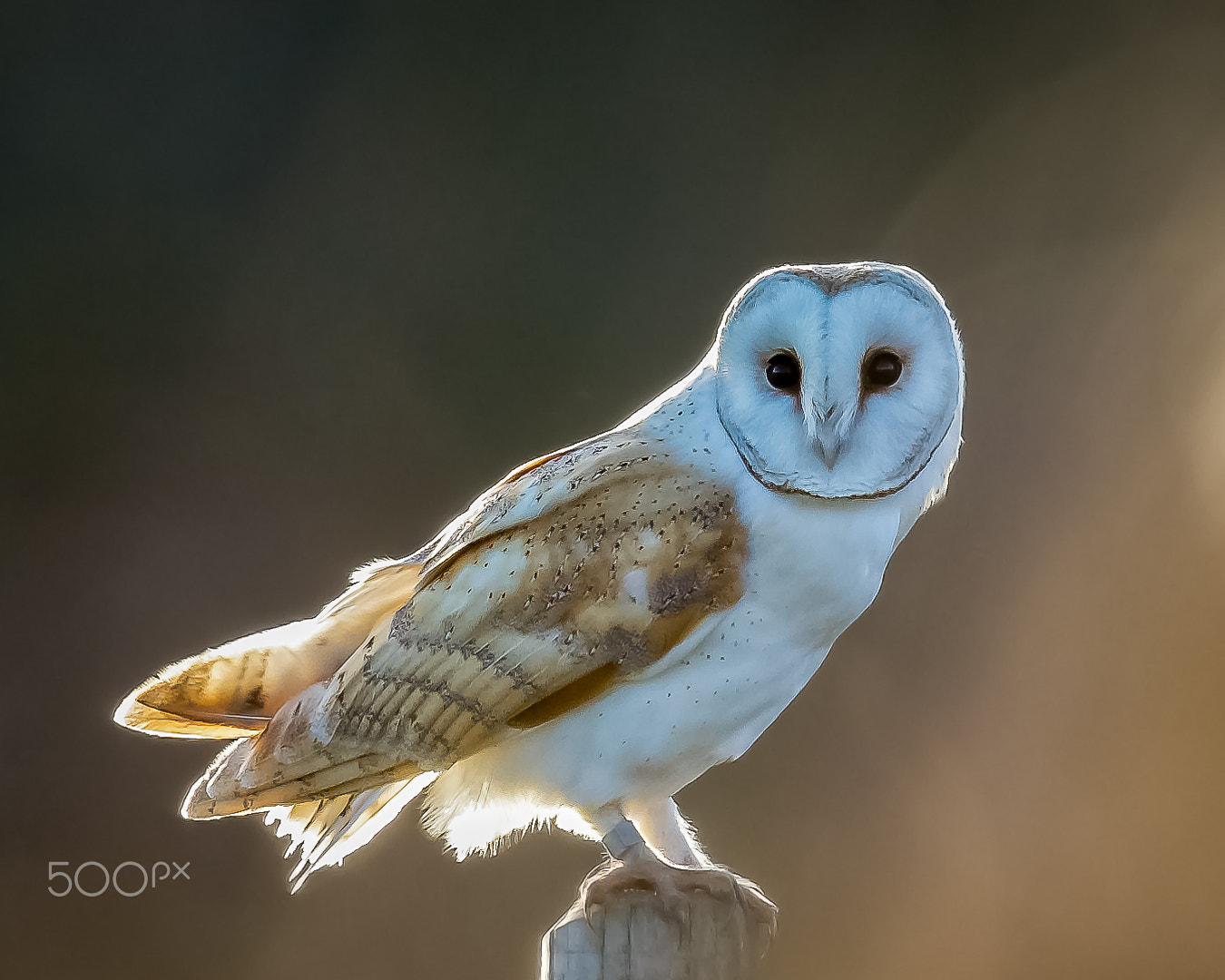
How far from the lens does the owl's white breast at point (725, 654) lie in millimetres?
944

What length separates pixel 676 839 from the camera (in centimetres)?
115

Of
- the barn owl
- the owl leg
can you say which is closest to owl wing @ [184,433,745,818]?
the barn owl

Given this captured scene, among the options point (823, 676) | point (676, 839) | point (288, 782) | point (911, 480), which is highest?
point (911, 480)

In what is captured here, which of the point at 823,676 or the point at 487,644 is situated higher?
the point at 487,644

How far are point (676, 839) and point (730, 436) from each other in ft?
1.42

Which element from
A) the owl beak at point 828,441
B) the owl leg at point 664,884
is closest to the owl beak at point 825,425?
the owl beak at point 828,441

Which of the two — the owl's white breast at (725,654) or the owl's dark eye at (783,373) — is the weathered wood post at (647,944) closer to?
the owl's white breast at (725,654)

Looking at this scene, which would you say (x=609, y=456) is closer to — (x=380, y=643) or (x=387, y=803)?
(x=380, y=643)

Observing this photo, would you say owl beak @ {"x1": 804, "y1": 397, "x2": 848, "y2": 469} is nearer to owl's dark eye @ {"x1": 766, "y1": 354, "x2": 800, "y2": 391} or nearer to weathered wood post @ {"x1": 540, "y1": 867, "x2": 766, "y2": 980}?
owl's dark eye @ {"x1": 766, "y1": 354, "x2": 800, "y2": 391}

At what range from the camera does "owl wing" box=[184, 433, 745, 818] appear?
945mm

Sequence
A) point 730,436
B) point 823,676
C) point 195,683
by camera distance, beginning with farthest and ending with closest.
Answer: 1. point 823,676
2. point 195,683
3. point 730,436

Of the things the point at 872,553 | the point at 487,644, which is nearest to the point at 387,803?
the point at 487,644

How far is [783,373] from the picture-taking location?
94 centimetres

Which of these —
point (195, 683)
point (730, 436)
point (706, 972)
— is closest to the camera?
point (706, 972)
